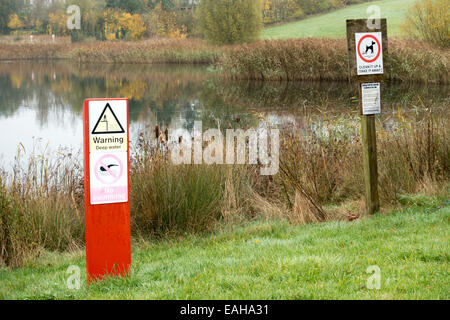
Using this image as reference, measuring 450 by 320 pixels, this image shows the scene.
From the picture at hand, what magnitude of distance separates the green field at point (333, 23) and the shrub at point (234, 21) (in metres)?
4.44

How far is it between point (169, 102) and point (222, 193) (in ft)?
52.8

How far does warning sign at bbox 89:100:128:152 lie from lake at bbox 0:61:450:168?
7615 millimetres

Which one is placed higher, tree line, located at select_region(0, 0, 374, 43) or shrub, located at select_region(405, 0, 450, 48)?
tree line, located at select_region(0, 0, 374, 43)

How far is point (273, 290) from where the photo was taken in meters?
3.94

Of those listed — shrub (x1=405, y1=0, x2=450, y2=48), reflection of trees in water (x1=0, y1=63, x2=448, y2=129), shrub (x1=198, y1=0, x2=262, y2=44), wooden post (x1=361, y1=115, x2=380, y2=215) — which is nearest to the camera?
wooden post (x1=361, y1=115, x2=380, y2=215)

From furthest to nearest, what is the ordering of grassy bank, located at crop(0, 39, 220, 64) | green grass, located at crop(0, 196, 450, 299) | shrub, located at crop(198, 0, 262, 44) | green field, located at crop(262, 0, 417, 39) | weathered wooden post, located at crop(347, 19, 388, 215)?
green field, located at crop(262, 0, 417, 39) < shrub, located at crop(198, 0, 262, 44) < grassy bank, located at crop(0, 39, 220, 64) < weathered wooden post, located at crop(347, 19, 388, 215) < green grass, located at crop(0, 196, 450, 299)

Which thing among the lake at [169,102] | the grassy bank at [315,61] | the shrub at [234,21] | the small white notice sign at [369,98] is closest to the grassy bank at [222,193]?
the small white notice sign at [369,98]

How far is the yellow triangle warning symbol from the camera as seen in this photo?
13.2 feet

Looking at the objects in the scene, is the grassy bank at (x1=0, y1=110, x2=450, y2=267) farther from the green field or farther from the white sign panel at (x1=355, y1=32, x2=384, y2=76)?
the green field

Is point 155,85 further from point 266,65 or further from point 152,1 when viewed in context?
point 152,1

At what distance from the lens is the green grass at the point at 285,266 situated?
395cm

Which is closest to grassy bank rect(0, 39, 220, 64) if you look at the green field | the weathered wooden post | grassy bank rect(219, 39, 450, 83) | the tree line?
the tree line

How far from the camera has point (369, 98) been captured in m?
6.36

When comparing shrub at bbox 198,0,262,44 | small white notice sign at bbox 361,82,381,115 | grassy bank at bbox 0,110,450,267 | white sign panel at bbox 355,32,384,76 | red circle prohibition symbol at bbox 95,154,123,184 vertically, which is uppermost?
shrub at bbox 198,0,262,44
